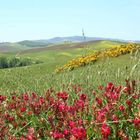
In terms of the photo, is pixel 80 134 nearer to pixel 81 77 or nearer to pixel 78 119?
pixel 78 119

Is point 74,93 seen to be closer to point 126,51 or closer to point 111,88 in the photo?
point 111,88

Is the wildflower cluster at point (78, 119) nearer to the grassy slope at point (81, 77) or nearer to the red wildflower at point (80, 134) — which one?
the red wildflower at point (80, 134)

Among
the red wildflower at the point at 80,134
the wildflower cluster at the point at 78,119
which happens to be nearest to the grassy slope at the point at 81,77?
the wildflower cluster at the point at 78,119

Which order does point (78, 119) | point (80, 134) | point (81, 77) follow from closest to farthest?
point (80, 134)
point (78, 119)
point (81, 77)

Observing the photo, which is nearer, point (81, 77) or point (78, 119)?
point (78, 119)

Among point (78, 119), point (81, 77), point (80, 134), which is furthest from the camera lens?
point (81, 77)

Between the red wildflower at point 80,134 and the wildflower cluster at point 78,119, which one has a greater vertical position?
the red wildflower at point 80,134

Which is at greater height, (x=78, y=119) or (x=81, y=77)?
(x=78, y=119)

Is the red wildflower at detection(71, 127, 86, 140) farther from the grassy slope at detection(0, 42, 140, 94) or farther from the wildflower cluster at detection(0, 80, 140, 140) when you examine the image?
the grassy slope at detection(0, 42, 140, 94)

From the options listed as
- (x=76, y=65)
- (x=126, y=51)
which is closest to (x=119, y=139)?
(x=76, y=65)

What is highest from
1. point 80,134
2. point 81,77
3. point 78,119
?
point 80,134

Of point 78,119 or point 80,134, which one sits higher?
point 80,134

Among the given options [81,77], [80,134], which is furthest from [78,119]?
[81,77]

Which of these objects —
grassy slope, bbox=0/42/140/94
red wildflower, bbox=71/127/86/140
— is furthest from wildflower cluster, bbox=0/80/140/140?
grassy slope, bbox=0/42/140/94
